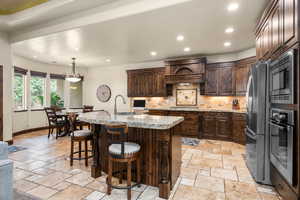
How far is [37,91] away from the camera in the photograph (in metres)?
6.54

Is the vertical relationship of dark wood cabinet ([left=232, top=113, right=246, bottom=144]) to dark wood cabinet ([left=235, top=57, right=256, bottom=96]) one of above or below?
below

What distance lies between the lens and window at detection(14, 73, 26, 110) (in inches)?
230

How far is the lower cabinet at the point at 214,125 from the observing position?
15.5 ft

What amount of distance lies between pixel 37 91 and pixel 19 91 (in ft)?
2.07

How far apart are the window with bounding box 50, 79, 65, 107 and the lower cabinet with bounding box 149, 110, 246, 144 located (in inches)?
198

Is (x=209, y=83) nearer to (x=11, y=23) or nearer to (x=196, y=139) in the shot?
(x=196, y=139)

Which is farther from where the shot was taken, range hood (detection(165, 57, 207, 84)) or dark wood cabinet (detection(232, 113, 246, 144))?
range hood (detection(165, 57, 207, 84))

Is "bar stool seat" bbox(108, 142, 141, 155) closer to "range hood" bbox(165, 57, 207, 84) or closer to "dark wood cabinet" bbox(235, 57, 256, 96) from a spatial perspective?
"range hood" bbox(165, 57, 207, 84)

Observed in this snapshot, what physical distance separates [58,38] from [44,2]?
1.08m

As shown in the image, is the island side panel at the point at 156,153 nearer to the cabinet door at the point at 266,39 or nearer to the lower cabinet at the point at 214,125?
the cabinet door at the point at 266,39

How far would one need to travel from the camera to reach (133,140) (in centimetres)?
250

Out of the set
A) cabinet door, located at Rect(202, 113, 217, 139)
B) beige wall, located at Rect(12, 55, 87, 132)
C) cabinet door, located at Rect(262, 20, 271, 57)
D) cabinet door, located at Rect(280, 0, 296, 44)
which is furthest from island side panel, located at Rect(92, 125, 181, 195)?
beige wall, located at Rect(12, 55, 87, 132)

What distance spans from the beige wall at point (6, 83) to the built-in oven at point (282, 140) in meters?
6.05

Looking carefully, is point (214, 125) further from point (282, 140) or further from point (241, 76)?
point (282, 140)
